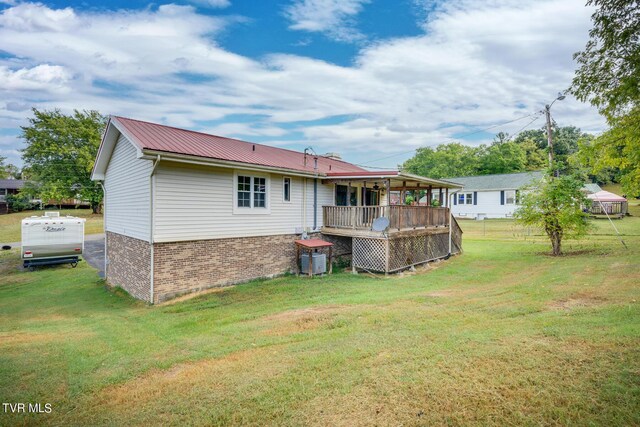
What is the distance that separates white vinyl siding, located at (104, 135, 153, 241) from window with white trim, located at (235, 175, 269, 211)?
2.79m

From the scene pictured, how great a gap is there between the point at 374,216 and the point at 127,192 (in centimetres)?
890

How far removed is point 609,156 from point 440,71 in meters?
12.1

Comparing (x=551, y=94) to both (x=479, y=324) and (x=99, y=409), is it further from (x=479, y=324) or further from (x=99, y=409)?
(x=99, y=409)

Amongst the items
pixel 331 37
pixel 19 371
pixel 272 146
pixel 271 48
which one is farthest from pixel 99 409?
pixel 331 37

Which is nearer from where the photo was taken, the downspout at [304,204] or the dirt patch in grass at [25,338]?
the dirt patch in grass at [25,338]

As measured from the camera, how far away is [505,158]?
49188 millimetres

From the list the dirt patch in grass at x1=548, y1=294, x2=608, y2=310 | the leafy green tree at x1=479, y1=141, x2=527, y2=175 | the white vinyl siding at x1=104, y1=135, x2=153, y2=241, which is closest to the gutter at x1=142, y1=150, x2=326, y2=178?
the white vinyl siding at x1=104, y1=135, x2=153, y2=241

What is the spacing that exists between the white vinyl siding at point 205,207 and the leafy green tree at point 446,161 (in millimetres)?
43931

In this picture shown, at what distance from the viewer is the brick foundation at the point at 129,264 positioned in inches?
392

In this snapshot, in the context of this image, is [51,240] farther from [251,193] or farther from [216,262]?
[251,193]

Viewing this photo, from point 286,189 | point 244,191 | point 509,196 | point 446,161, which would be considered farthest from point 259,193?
point 446,161

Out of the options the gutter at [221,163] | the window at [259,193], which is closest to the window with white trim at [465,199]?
the gutter at [221,163]

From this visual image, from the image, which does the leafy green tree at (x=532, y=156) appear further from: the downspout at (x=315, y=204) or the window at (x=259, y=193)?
the window at (x=259, y=193)

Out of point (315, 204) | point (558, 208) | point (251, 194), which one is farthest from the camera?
point (558, 208)
